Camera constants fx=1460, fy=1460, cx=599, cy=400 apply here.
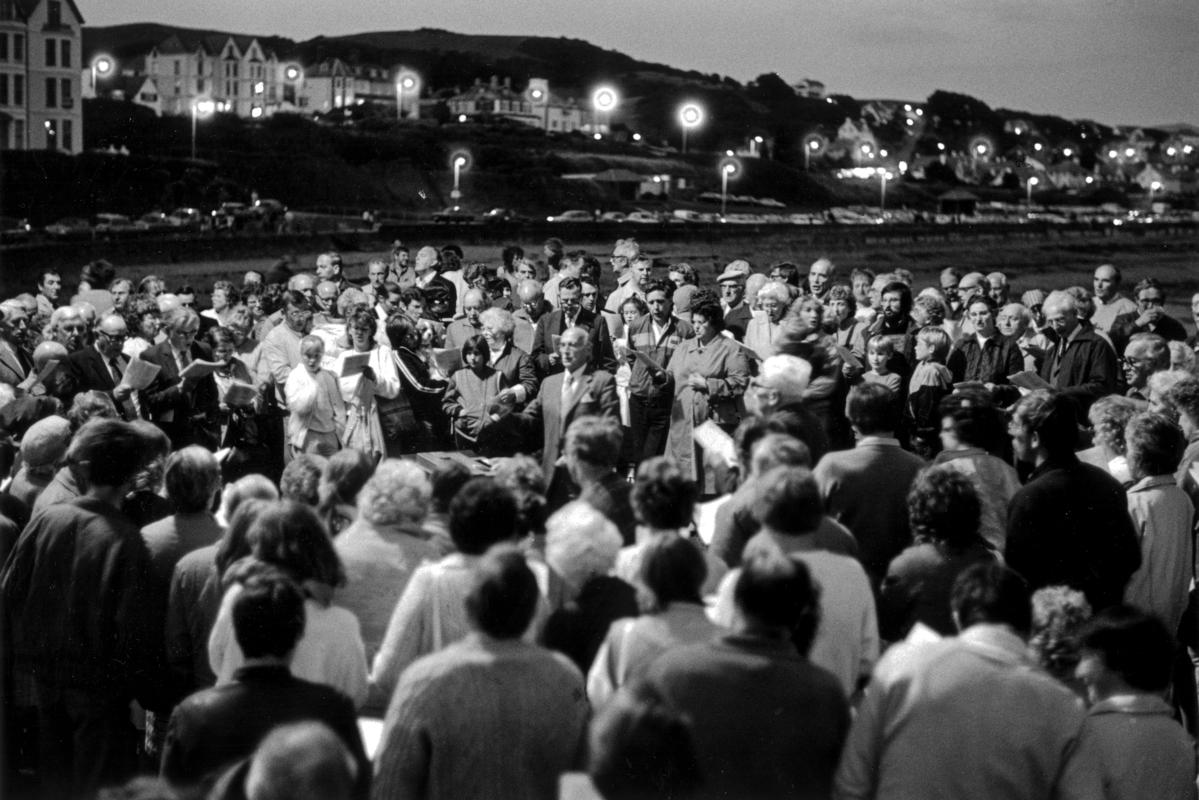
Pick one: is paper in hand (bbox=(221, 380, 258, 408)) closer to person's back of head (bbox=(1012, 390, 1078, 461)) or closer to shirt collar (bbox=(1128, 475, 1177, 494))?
person's back of head (bbox=(1012, 390, 1078, 461))

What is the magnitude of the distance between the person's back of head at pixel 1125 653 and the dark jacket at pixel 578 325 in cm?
522

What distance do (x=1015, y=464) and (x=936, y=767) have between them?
509 centimetres

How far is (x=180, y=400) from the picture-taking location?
789 cm

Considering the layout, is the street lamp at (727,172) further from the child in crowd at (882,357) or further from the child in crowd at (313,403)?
the child in crowd at (313,403)

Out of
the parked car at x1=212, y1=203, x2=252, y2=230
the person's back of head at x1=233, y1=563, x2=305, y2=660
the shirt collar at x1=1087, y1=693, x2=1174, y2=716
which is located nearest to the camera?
the person's back of head at x1=233, y1=563, x2=305, y2=660

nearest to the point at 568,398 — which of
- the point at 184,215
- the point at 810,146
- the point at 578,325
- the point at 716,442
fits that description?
the point at 716,442

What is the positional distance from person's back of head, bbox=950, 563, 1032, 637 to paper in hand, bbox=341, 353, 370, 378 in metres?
5.07

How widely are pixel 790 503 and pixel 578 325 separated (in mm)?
5253

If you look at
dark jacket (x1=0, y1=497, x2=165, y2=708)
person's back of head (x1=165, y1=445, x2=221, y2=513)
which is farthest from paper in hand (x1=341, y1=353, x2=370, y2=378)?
dark jacket (x1=0, y1=497, x2=165, y2=708)

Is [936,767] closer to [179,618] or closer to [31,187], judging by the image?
[179,618]

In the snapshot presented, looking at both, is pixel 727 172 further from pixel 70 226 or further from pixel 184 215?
pixel 70 226

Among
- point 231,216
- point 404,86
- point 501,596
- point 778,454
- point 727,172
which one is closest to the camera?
point 501,596

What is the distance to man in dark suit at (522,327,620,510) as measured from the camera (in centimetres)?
736

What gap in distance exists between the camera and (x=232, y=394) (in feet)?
25.9
